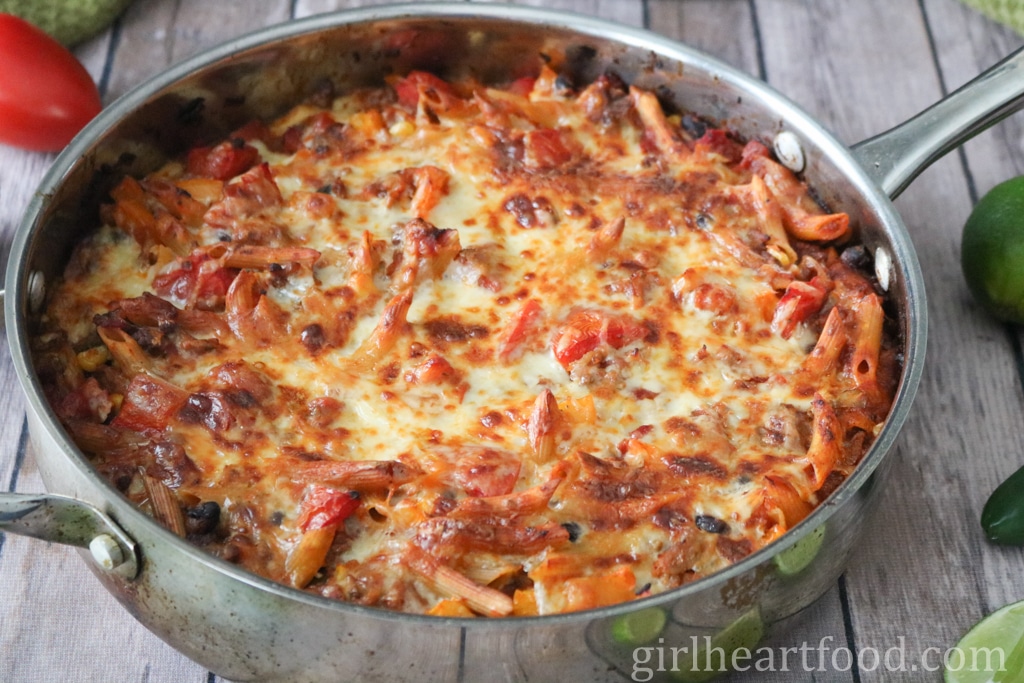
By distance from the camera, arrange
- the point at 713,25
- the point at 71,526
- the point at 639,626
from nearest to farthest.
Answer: the point at 639,626 → the point at 71,526 → the point at 713,25

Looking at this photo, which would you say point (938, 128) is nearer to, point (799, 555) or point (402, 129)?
point (799, 555)

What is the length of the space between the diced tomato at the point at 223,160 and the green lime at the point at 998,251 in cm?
262

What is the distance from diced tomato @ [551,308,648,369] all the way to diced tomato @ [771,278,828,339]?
442 mm

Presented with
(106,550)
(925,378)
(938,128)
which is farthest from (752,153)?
(106,550)

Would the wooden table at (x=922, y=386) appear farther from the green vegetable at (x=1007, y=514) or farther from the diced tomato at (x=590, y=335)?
the diced tomato at (x=590, y=335)

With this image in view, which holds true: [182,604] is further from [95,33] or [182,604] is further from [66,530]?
[95,33]

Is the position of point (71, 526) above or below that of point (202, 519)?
above

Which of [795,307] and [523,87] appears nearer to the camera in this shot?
[795,307]

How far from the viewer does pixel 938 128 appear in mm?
3826

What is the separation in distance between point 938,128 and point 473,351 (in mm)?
1725

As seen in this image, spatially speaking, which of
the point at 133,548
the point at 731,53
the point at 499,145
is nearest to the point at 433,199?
the point at 499,145

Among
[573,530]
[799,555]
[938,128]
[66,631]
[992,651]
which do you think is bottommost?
[66,631]

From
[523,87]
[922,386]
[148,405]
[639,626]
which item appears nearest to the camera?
[639,626]

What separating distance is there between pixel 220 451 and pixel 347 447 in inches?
13.7
